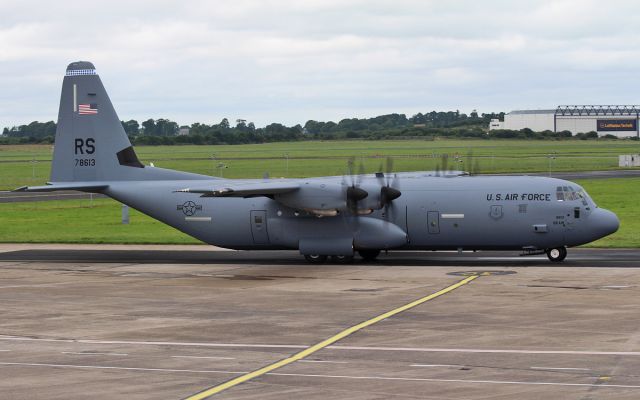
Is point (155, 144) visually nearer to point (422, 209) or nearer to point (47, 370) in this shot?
point (422, 209)

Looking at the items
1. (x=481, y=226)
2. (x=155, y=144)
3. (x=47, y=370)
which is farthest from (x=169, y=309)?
(x=155, y=144)

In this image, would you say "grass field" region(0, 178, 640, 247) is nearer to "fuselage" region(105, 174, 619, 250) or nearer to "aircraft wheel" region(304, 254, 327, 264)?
"fuselage" region(105, 174, 619, 250)

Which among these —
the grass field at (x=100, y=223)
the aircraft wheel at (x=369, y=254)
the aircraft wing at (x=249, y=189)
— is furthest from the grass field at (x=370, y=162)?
the aircraft wing at (x=249, y=189)

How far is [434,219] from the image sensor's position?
34.4m

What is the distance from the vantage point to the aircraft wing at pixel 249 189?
3212 cm

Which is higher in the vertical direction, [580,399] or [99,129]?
[99,129]

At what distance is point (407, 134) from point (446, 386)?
6431 inches

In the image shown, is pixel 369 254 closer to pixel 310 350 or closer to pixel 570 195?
pixel 570 195

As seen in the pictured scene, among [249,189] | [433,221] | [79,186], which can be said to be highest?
[79,186]

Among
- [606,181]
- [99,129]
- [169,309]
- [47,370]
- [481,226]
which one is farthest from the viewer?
[606,181]

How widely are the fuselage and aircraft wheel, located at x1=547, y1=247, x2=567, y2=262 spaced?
61 cm

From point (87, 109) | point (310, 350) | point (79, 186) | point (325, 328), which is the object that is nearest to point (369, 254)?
point (79, 186)

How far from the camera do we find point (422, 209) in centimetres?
3450

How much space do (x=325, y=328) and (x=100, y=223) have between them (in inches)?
1351
